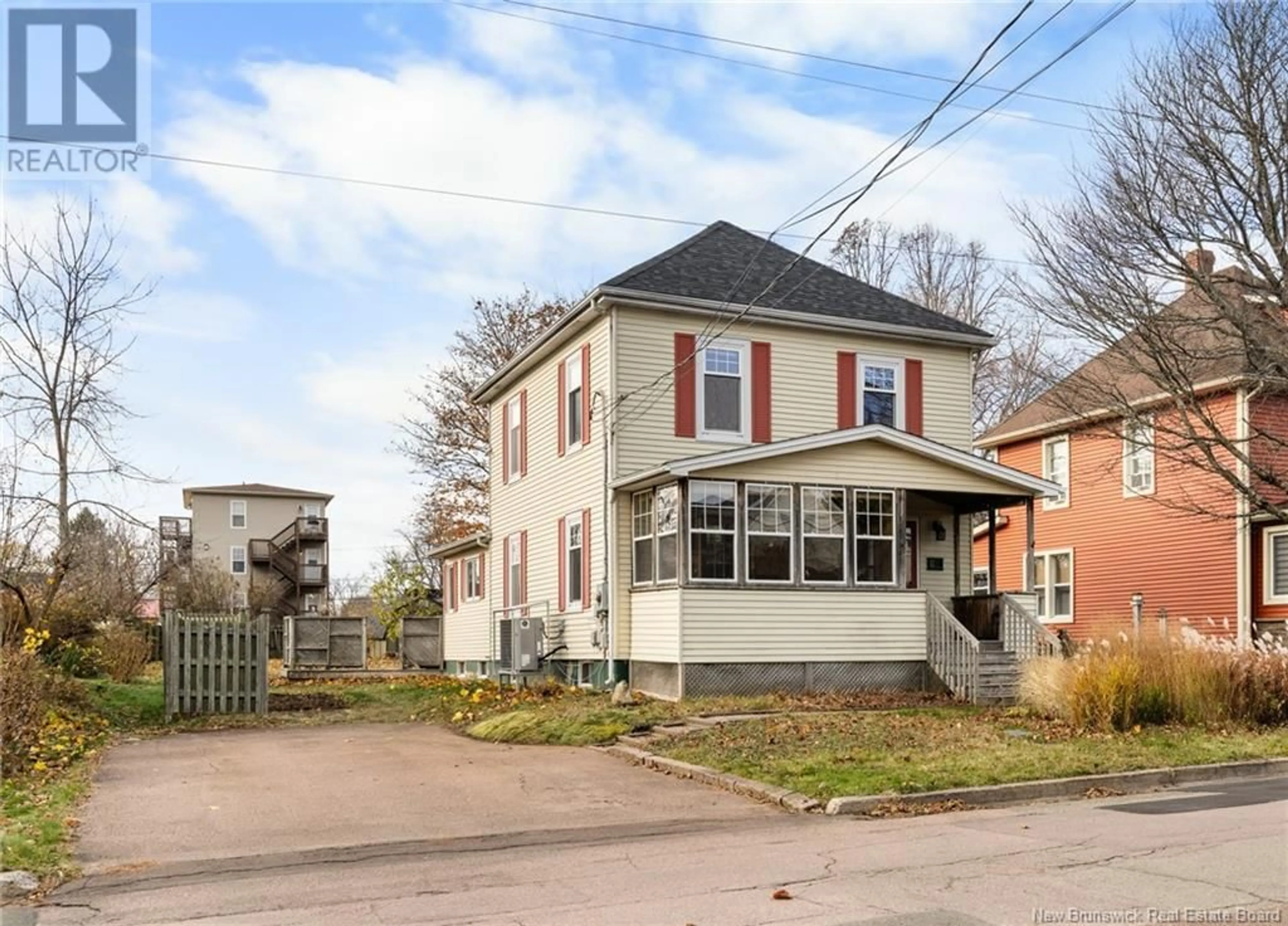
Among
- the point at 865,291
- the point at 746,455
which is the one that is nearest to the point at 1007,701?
the point at 746,455

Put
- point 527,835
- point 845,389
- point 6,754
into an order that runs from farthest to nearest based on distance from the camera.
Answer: point 845,389 < point 6,754 < point 527,835

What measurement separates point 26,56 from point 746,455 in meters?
10.6

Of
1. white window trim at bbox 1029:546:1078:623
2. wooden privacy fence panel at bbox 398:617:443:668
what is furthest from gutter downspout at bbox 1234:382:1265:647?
wooden privacy fence panel at bbox 398:617:443:668

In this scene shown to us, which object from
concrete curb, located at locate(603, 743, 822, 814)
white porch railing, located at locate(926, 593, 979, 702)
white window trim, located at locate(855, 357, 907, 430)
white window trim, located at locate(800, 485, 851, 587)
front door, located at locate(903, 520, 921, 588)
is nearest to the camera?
concrete curb, located at locate(603, 743, 822, 814)

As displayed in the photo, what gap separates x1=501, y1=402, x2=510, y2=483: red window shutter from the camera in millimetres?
27000

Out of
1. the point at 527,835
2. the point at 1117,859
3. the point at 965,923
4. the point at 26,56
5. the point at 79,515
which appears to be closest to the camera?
the point at 965,923

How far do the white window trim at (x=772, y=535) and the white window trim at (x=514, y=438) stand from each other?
27.9 feet

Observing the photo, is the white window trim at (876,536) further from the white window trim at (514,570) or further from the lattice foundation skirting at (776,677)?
the white window trim at (514,570)

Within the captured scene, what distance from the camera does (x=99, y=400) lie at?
2339 centimetres

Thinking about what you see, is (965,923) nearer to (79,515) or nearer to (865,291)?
(865,291)

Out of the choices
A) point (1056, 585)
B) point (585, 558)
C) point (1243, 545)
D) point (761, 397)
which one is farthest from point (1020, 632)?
point (1056, 585)

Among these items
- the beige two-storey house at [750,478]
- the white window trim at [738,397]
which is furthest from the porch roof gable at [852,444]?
the white window trim at [738,397]

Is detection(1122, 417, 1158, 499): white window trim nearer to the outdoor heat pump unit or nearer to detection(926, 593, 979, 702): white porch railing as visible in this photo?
detection(926, 593, 979, 702): white porch railing

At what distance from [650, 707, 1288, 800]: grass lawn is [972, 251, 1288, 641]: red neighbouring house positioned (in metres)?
5.98
